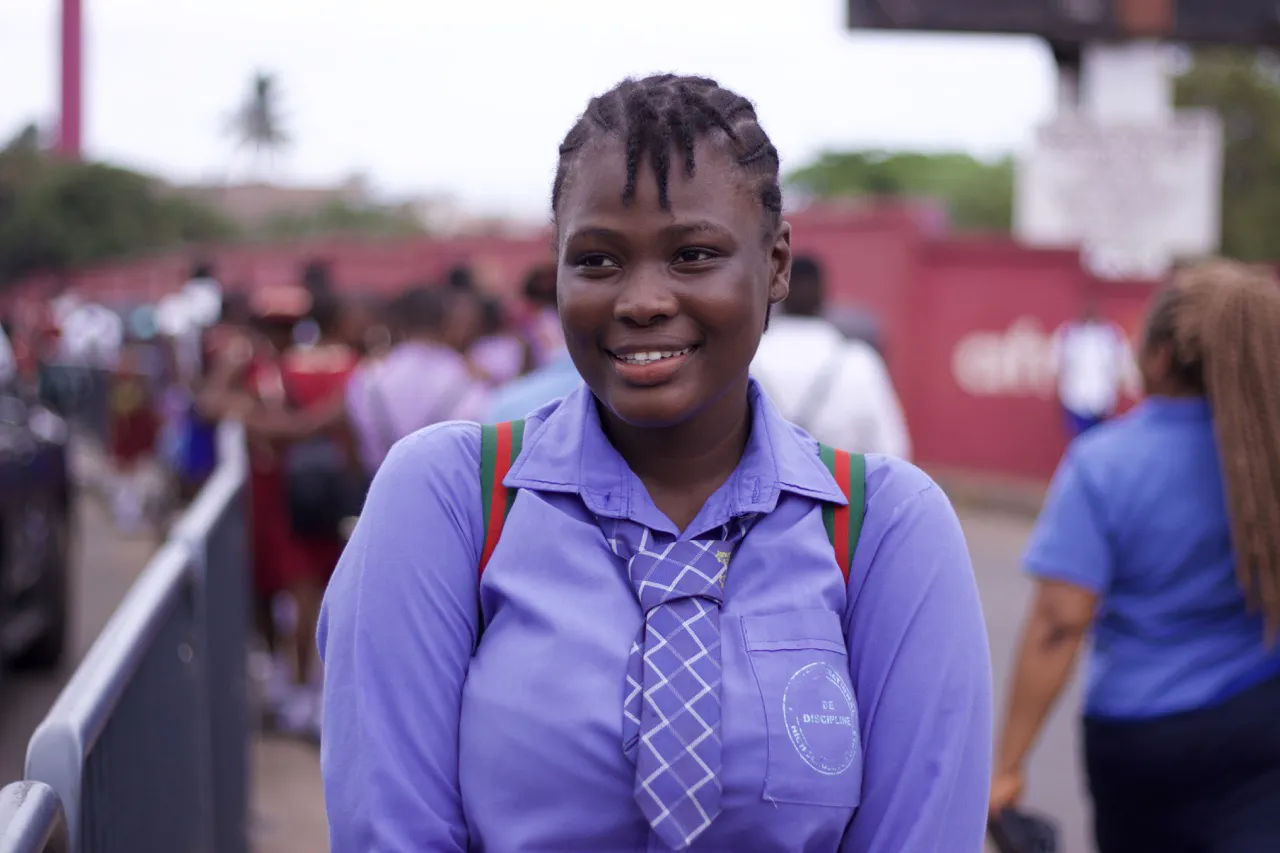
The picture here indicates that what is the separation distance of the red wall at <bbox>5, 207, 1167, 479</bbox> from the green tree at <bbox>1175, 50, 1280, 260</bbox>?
28.2 metres

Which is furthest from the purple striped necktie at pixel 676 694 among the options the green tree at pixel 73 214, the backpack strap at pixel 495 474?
the green tree at pixel 73 214

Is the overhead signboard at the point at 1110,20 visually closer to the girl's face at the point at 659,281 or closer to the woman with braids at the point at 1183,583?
the woman with braids at the point at 1183,583

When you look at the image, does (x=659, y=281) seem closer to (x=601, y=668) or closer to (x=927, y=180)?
(x=601, y=668)

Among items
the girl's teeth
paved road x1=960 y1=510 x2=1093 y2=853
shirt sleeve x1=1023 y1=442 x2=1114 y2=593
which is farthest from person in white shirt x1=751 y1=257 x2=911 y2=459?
the girl's teeth

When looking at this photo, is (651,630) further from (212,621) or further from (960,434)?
(960,434)

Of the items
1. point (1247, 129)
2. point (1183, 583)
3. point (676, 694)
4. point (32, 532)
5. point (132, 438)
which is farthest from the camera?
point (1247, 129)

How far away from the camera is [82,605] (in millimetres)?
10406

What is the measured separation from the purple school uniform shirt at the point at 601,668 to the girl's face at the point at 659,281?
Result: 0.10 m

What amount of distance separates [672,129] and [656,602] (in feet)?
1.67

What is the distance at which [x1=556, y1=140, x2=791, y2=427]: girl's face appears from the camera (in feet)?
6.01

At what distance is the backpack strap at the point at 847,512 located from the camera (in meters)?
1.87

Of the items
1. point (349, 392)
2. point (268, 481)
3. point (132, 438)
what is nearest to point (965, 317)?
point (132, 438)

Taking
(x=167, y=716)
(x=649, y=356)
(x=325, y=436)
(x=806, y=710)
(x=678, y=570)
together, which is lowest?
(x=167, y=716)

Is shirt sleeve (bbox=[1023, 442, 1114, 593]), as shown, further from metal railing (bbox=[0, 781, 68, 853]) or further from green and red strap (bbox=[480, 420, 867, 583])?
metal railing (bbox=[0, 781, 68, 853])
